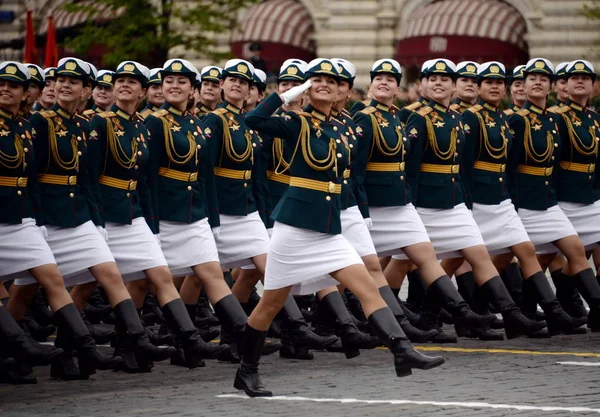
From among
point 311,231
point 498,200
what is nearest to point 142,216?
point 311,231

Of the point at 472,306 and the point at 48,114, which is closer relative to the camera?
the point at 48,114

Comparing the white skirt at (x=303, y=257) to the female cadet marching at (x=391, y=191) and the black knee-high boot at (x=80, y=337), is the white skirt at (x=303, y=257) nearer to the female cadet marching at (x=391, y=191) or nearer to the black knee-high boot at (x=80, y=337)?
the black knee-high boot at (x=80, y=337)

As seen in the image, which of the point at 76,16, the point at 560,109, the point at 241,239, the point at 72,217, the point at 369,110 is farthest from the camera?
the point at 76,16

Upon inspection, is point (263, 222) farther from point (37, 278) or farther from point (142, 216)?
point (37, 278)

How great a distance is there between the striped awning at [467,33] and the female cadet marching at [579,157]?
19797mm

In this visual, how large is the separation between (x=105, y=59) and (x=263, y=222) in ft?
55.8

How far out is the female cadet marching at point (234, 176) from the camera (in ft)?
36.2

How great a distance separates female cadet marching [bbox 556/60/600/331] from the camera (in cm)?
1236

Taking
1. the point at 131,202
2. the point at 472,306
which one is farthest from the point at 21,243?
the point at 472,306

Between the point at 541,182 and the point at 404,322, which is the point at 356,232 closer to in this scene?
the point at 404,322

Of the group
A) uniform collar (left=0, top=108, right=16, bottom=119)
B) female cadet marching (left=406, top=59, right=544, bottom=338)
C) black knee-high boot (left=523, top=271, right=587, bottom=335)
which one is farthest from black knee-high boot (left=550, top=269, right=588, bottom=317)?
uniform collar (left=0, top=108, right=16, bottom=119)

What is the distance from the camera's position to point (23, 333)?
962cm

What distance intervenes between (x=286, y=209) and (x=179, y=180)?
67.2 inches

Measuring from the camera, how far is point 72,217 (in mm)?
10047
